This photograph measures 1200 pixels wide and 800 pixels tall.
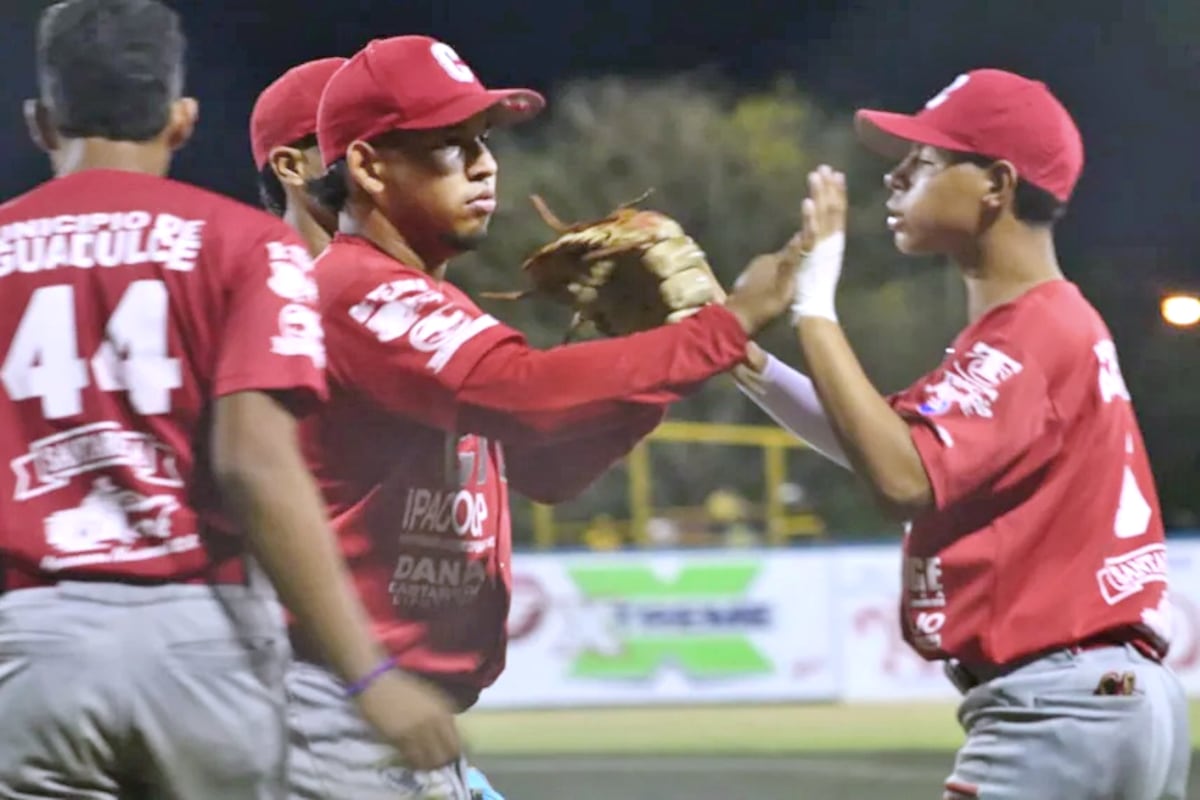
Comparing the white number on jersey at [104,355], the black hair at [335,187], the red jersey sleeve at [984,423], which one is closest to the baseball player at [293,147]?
the black hair at [335,187]

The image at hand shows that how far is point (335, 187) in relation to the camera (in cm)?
404

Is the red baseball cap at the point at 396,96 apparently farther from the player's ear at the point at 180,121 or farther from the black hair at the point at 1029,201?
the black hair at the point at 1029,201

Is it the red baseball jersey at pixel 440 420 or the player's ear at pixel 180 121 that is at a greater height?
the player's ear at pixel 180 121

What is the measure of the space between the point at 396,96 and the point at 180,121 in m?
0.69

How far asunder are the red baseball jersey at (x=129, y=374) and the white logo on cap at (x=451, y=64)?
946 millimetres

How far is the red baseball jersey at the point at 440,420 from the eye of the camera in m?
3.62

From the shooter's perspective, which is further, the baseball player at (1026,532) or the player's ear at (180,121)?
the baseball player at (1026,532)

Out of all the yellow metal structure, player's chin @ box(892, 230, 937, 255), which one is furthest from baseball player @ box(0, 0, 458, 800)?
the yellow metal structure

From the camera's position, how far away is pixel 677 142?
36219 millimetres

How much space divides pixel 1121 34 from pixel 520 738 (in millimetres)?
25746

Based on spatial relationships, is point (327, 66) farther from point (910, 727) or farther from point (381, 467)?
point (910, 727)

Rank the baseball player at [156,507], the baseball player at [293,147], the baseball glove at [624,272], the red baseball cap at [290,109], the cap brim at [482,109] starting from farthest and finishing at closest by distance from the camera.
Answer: the red baseball cap at [290,109], the baseball player at [293,147], the baseball glove at [624,272], the cap brim at [482,109], the baseball player at [156,507]

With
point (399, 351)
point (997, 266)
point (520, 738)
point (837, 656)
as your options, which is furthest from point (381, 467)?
point (837, 656)

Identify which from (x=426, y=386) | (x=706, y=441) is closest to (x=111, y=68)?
(x=426, y=386)
